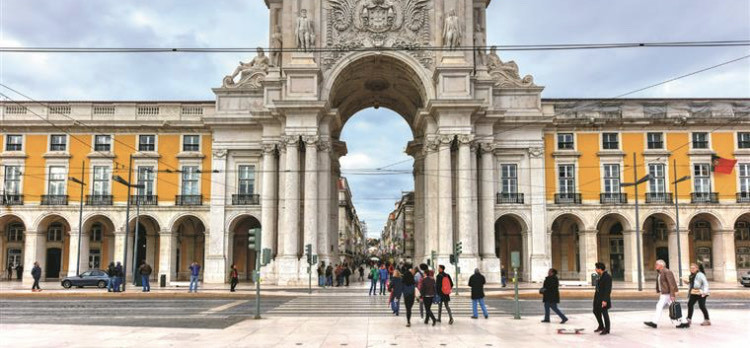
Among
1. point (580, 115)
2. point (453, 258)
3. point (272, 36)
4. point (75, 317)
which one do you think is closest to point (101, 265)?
point (272, 36)

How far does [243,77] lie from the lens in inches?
1924

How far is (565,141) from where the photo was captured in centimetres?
4794

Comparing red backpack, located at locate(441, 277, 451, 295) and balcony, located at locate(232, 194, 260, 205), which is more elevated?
balcony, located at locate(232, 194, 260, 205)

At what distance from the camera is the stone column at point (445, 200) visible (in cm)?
4312

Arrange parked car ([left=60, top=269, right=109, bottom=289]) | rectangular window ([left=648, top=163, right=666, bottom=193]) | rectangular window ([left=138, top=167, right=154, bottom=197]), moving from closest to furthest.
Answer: parked car ([left=60, top=269, right=109, bottom=289]) < rectangular window ([left=648, top=163, right=666, bottom=193]) < rectangular window ([left=138, top=167, right=154, bottom=197])

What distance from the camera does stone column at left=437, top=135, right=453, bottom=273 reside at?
43.1m

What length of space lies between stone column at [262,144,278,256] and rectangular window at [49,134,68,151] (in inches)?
610

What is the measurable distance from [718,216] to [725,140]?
5.70 metres

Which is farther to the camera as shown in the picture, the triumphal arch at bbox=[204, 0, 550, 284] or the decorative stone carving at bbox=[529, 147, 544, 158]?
the decorative stone carving at bbox=[529, 147, 544, 158]

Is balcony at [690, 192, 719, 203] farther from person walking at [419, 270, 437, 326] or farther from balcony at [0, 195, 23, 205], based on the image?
balcony at [0, 195, 23, 205]

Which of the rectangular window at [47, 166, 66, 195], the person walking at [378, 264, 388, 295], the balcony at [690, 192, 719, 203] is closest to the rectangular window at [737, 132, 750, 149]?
the balcony at [690, 192, 719, 203]

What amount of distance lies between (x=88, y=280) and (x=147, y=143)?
1199 centimetres

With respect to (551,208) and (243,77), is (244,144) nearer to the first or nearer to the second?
(243,77)

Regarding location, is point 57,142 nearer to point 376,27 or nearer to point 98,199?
point 98,199
